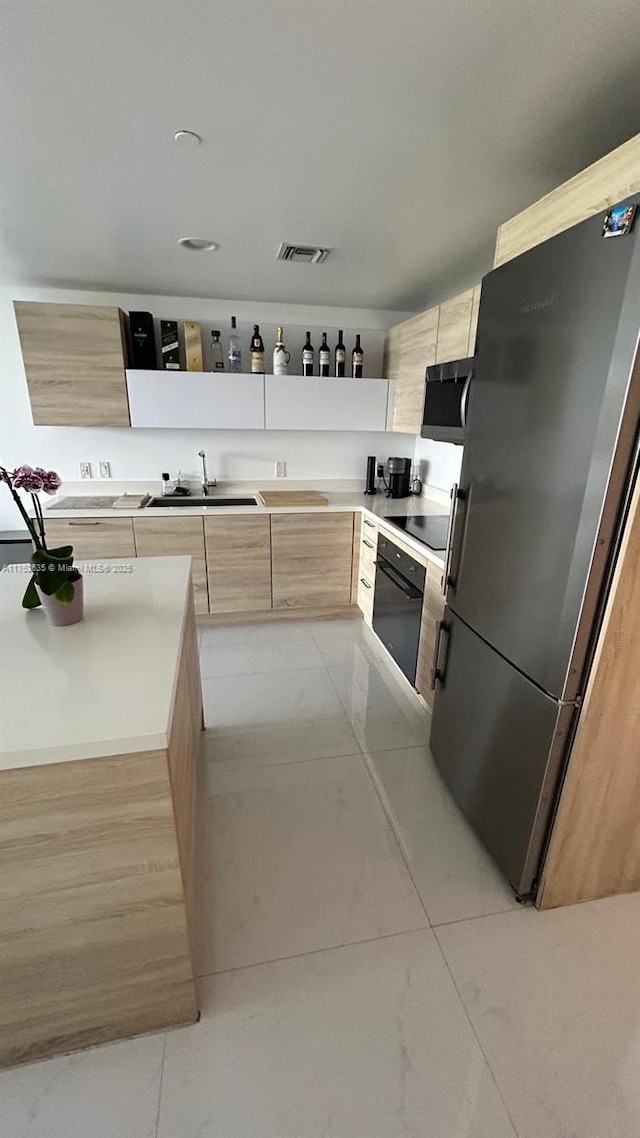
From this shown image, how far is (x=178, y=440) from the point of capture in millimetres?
3496

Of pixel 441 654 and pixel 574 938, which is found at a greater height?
pixel 441 654

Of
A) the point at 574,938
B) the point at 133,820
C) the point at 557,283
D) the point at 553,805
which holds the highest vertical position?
the point at 557,283

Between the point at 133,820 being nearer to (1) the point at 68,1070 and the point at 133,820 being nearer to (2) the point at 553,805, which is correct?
(1) the point at 68,1070

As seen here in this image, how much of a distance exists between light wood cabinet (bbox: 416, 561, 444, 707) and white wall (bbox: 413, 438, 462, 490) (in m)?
A: 1.12

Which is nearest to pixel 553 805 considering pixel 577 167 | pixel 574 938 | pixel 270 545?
pixel 574 938

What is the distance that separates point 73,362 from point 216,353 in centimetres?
94

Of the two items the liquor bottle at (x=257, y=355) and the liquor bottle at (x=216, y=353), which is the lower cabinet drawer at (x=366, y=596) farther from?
the liquor bottle at (x=216, y=353)

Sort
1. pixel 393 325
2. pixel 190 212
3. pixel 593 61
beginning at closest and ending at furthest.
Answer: pixel 593 61, pixel 190 212, pixel 393 325

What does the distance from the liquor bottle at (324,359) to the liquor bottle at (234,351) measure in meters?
0.57

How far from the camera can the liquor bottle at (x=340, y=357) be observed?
3.36 m

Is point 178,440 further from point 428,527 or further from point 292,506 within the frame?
point 428,527

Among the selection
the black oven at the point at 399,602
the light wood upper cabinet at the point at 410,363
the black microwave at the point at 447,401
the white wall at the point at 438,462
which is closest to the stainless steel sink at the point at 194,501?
the black oven at the point at 399,602

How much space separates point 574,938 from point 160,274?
3597 mm

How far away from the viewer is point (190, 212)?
188 centimetres
